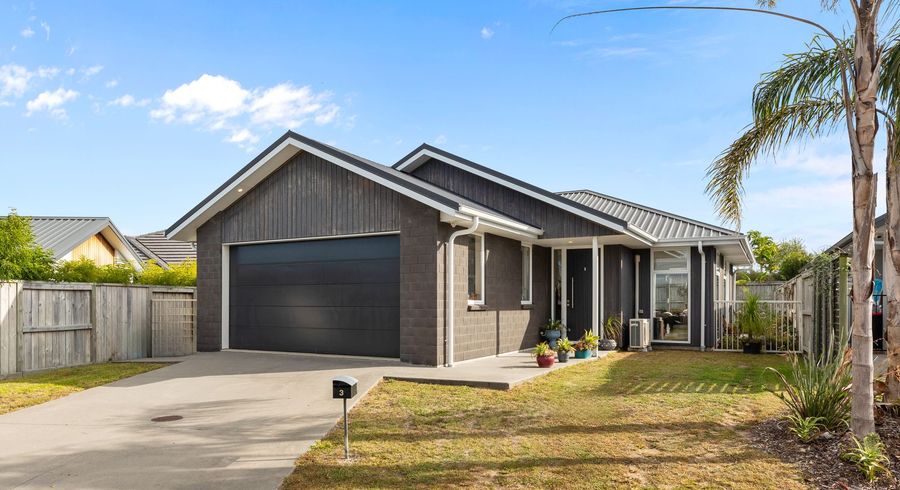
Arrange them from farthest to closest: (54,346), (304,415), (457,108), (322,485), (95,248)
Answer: (95,248) < (457,108) < (54,346) < (304,415) < (322,485)

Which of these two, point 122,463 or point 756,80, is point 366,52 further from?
point 122,463

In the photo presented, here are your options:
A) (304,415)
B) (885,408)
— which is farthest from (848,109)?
(304,415)

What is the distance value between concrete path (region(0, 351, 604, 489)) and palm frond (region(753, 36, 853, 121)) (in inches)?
200

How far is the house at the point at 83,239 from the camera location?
19.9 metres

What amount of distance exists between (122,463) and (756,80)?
8166 millimetres

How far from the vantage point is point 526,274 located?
1373cm

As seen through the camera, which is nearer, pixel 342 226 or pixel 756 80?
pixel 756 80

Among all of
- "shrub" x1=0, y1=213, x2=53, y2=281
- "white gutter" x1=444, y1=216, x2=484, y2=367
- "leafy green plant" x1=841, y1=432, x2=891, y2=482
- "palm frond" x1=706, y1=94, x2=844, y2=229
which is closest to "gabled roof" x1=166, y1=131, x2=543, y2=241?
"white gutter" x1=444, y1=216, x2=484, y2=367

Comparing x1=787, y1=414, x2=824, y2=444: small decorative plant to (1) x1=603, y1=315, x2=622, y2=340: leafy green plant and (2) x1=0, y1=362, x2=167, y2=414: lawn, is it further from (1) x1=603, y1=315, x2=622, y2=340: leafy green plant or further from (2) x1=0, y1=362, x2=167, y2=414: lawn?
(2) x1=0, y1=362, x2=167, y2=414: lawn

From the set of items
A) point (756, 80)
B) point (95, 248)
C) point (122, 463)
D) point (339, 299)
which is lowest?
point (122, 463)

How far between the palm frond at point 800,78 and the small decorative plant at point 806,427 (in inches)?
144

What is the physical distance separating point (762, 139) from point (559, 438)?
467cm

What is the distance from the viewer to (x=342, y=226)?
11523mm

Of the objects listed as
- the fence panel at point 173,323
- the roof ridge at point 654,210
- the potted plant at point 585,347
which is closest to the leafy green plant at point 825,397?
the potted plant at point 585,347
